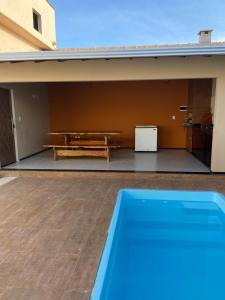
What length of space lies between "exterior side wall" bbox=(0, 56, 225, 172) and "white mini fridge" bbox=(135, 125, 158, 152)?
2675mm

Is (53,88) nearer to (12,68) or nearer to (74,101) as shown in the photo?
(74,101)

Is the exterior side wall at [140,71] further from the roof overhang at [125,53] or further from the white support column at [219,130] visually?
the roof overhang at [125,53]

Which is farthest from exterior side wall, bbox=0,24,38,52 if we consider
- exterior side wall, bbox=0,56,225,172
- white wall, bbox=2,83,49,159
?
exterior side wall, bbox=0,56,225,172

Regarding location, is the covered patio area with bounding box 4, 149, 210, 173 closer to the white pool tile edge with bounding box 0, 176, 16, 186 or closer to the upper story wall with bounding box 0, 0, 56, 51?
the white pool tile edge with bounding box 0, 176, 16, 186

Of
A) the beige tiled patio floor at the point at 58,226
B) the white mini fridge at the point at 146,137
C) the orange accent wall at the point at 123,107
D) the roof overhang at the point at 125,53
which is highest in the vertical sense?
the roof overhang at the point at 125,53

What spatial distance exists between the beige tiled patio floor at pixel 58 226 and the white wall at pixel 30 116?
6.20ft

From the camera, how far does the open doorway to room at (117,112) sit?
8.08 m

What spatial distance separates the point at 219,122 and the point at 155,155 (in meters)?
2.60

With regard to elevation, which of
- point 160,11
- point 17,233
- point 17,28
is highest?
point 160,11

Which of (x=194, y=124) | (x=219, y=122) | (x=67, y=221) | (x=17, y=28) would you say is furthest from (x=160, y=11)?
(x=67, y=221)

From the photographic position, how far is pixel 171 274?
2.92m

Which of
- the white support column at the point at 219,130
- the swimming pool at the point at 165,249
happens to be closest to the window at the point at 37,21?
the white support column at the point at 219,130

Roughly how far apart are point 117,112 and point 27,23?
226 inches

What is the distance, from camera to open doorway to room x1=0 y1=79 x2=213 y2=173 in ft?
26.5
